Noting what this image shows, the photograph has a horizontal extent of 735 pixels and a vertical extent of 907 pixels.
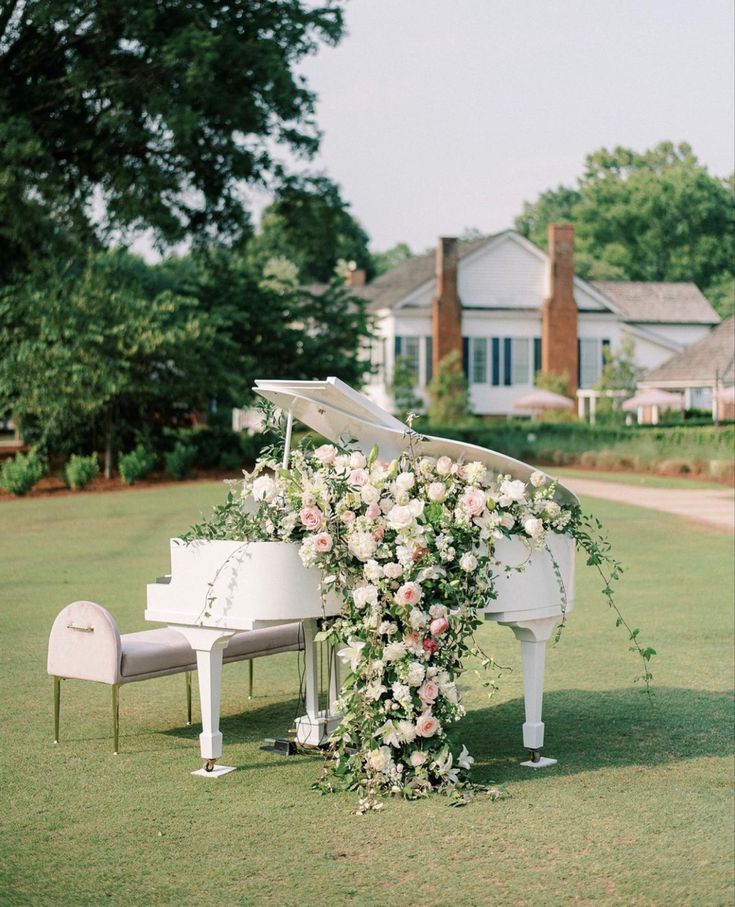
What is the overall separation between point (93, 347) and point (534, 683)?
2285 centimetres

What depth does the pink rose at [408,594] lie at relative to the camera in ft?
21.4

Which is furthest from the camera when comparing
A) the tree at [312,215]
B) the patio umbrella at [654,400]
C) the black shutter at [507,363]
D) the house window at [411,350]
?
the black shutter at [507,363]

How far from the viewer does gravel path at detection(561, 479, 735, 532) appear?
22.5 metres

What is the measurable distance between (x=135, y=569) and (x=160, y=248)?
15156mm

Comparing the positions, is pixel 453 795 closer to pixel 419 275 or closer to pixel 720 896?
pixel 720 896

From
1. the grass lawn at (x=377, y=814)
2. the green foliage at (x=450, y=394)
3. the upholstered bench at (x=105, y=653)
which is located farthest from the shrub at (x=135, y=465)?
the upholstered bench at (x=105, y=653)

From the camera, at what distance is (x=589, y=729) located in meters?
8.20

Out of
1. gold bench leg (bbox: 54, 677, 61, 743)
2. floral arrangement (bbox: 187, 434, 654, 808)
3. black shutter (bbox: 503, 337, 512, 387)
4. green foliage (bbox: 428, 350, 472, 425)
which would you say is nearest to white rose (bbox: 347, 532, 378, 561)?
floral arrangement (bbox: 187, 434, 654, 808)

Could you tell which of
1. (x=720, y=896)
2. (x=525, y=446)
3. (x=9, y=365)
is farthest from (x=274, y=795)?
(x=525, y=446)

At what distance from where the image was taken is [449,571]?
6746mm

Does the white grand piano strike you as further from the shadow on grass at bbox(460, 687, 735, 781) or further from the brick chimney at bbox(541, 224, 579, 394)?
the brick chimney at bbox(541, 224, 579, 394)

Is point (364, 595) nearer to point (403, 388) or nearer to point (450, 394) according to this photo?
point (450, 394)

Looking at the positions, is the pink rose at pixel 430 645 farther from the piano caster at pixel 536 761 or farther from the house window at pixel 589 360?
the house window at pixel 589 360

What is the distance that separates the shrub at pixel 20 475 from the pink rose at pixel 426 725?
2295cm
